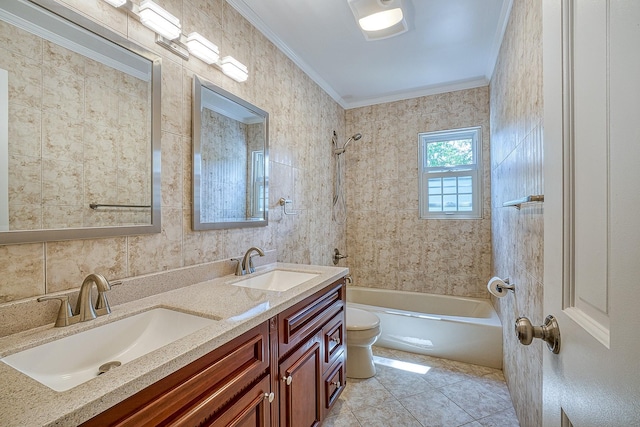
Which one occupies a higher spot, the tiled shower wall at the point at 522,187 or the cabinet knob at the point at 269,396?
the tiled shower wall at the point at 522,187

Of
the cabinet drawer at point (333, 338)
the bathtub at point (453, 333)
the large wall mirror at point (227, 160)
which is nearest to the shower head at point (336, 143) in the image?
the large wall mirror at point (227, 160)

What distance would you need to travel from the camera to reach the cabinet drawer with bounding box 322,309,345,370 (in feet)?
5.11

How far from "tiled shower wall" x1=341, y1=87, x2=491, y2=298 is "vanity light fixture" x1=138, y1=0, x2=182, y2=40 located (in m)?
2.37

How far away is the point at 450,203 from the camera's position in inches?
121

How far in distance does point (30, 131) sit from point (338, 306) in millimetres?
1518

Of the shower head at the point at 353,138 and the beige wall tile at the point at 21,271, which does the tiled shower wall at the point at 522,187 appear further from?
the beige wall tile at the point at 21,271

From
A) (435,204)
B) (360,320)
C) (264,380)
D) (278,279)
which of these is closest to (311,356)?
(264,380)

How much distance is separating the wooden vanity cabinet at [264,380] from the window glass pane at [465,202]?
190 centimetres

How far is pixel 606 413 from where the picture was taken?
402 mm

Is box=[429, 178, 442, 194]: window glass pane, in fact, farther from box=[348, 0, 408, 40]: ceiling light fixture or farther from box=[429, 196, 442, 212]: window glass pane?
box=[348, 0, 408, 40]: ceiling light fixture

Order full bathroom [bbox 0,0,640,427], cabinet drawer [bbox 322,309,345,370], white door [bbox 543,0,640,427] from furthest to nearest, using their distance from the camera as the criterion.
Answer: cabinet drawer [bbox 322,309,345,370] < full bathroom [bbox 0,0,640,427] < white door [bbox 543,0,640,427]

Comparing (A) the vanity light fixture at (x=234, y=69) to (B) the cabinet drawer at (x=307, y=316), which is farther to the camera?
(A) the vanity light fixture at (x=234, y=69)

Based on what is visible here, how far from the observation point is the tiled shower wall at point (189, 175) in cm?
101

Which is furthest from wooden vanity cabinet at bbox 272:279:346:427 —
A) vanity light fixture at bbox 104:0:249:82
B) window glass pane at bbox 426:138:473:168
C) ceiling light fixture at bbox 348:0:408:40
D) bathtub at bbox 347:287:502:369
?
window glass pane at bbox 426:138:473:168
